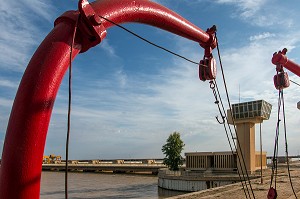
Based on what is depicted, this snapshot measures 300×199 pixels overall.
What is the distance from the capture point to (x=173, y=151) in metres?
58.2

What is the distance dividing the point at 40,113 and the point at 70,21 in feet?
3.21

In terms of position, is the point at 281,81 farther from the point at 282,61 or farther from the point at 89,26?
the point at 89,26

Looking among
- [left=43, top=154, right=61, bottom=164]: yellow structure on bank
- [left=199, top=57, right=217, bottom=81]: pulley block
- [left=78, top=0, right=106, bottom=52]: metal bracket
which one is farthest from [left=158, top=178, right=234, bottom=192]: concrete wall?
[left=43, top=154, right=61, bottom=164]: yellow structure on bank

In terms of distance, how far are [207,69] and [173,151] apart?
52736 mm

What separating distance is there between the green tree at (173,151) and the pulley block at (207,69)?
52479 millimetres

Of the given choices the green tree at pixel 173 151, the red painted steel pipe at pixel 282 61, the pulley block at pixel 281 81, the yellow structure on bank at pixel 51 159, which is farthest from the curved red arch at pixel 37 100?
the yellow structure on bank at pixel 51 159

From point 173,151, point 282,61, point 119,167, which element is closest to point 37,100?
point 282,61

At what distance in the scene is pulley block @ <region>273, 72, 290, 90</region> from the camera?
8148 millimetres

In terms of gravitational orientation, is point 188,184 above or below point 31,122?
below

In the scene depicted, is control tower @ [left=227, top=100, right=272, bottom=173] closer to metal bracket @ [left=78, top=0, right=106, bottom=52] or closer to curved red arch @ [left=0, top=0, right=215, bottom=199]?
metal bracket @ [left=78, top=0, right=106, bottom=52]

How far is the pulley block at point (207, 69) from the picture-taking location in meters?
6.47

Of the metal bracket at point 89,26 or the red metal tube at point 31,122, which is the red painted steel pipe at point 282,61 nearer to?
the metal bracket at point 89,26

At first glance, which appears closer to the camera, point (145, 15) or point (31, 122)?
point (31, 122)

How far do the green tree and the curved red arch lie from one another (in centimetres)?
5603
